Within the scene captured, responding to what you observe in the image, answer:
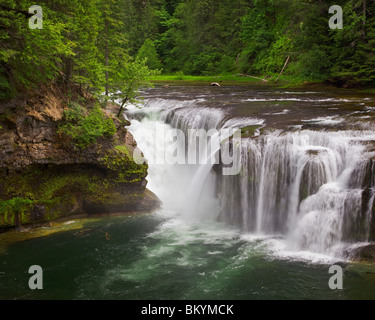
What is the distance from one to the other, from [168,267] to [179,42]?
159ft

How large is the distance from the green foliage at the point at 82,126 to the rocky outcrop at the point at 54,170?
188mm

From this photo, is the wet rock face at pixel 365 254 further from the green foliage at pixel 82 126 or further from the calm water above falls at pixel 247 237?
the green foliage at pixel 82 126

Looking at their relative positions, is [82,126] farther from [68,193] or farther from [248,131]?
[248,131]

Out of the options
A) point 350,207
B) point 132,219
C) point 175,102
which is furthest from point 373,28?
point 132,219

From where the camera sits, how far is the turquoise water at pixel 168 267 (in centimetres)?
823

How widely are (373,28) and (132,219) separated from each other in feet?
69.2

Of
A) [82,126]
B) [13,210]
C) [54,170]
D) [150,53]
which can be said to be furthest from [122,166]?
[150,53]

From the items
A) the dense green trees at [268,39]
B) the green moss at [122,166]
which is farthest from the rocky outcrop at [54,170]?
the dense green trees at [268,39]

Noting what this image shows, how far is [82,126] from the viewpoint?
12.5 metres

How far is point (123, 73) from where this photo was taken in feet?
53.2

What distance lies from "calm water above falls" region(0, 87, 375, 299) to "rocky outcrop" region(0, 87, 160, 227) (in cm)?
86

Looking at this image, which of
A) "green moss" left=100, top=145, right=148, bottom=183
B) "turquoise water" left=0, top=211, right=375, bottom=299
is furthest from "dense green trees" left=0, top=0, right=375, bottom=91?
"turquoise water" left=0, top=211, right=375, bottom=299
